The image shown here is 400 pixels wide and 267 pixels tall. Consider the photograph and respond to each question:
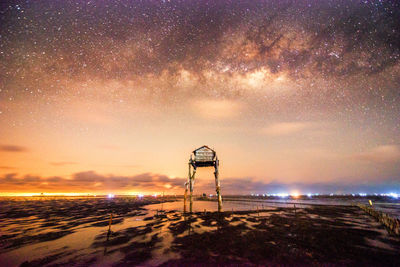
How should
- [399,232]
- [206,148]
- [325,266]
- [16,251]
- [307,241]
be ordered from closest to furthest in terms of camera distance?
[325,266], [16,251], [307,241], [399,232], [206,148]

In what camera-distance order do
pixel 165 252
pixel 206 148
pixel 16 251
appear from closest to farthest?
pixel 165 252 → pixel 16 251 → pixel 206 148

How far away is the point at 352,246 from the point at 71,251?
21.4m

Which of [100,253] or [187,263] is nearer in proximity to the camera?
[187,263]

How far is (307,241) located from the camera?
14.8 m

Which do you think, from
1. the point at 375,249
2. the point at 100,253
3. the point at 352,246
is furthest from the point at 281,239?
the point at 100,253

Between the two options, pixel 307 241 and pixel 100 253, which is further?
pixel 307 241

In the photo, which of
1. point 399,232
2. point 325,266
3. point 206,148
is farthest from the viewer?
point 206,148

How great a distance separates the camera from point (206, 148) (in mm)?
27547

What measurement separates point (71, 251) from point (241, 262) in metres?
12.5

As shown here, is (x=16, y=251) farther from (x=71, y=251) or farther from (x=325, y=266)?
(x=325, y=266)

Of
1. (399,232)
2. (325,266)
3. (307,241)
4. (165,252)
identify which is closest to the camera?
(325,266)

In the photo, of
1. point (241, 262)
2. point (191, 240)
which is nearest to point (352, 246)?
point (241, 262)

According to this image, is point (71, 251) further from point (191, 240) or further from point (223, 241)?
point (223, 241)

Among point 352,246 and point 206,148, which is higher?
point 206,148
